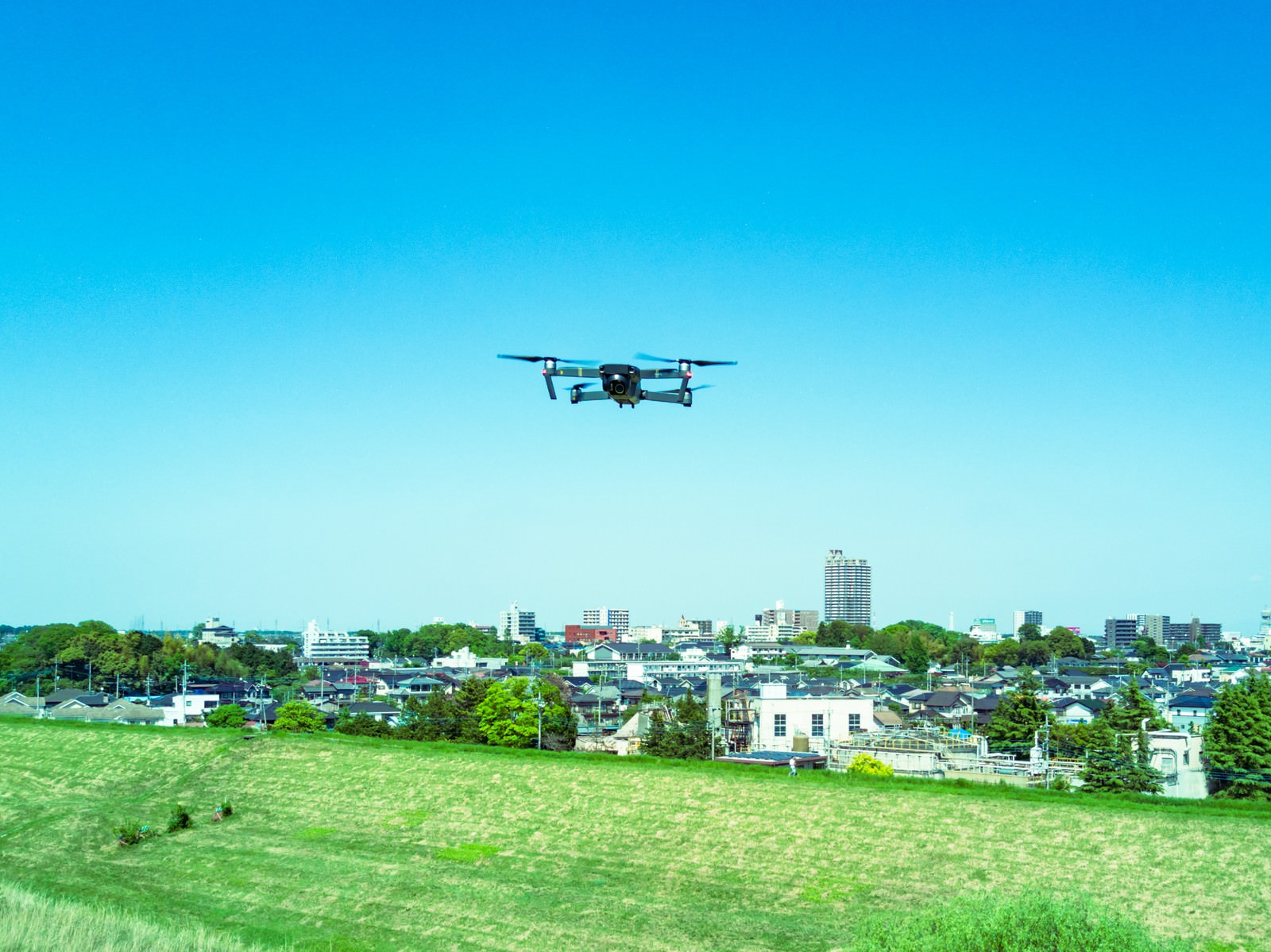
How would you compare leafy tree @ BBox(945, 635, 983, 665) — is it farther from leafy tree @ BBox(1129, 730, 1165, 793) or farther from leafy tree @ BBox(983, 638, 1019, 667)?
leafy tree @ BBox(1129, 730, 1165, 793)

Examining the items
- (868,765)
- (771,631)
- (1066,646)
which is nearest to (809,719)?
(868,765)

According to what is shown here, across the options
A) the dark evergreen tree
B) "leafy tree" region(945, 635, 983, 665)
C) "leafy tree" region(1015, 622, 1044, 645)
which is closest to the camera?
the dark evergreen tree

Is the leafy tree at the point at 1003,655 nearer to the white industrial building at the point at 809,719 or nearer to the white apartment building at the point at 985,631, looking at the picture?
the white apartment building at the point at 985,631

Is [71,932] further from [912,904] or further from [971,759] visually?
[971,759]

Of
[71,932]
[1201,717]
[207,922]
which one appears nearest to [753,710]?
[1201,717]

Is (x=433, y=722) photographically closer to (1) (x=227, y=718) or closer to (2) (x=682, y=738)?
(2) (x=682, y=738)

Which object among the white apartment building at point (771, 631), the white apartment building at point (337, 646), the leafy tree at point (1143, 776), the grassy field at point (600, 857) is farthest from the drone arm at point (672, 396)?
the white apartment building at point (771, 631)

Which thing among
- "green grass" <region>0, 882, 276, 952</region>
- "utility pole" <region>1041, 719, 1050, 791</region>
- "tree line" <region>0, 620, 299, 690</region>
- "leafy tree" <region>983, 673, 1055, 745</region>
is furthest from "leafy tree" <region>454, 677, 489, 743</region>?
"tree line" <region>0, 620, 299, 690</region>
